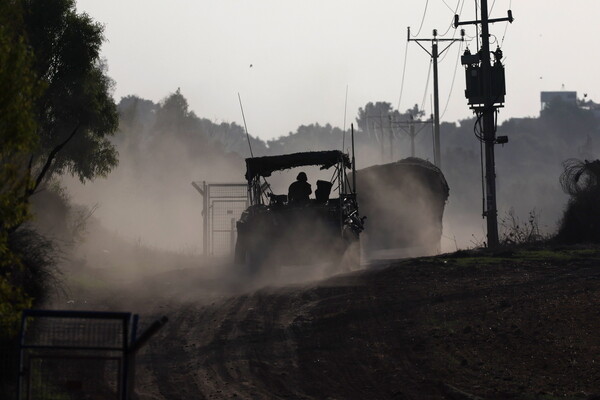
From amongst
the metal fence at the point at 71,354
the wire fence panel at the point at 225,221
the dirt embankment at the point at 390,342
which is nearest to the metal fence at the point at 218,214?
the wire fence panel at the point at 225,221

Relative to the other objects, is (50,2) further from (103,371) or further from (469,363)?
(103,371)

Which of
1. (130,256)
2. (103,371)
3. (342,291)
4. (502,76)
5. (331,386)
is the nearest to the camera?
(103,371)

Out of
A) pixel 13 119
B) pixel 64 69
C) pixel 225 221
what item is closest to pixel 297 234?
pixel 64 69

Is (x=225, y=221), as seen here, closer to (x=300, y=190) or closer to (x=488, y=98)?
(x=488, y=98)

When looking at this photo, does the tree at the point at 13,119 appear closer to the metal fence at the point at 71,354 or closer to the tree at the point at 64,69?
the metal fence at the point at 71,354

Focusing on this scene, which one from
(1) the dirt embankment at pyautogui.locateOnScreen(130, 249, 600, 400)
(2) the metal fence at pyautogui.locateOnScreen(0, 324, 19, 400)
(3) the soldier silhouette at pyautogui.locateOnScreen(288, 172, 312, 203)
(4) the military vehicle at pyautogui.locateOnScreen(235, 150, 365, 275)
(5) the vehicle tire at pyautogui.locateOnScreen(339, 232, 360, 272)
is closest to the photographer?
(2) the metal fence at pyautogui.locateOnScreen(0, 324, 19, 400)

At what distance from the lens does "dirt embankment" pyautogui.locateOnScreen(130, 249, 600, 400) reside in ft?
44.9

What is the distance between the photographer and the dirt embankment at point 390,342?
1368cm

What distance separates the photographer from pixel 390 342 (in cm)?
1631

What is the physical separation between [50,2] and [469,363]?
54.9ft

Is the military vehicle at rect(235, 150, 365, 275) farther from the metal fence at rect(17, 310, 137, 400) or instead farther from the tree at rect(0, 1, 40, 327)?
the metal fence at rect(17, 310, 137, 400)


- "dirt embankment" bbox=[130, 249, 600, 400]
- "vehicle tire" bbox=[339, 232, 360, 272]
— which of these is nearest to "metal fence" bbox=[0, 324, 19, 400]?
"dirt embankment" bbox=[130, 249, 600, 400]

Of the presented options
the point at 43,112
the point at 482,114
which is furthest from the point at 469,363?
the point at 482,114

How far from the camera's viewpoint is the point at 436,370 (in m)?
14.5
